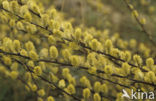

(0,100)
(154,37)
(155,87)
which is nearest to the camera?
(155,87)

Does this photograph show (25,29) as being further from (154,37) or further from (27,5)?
(154,37)

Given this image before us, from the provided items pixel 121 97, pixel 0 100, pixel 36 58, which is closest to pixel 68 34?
pixel 36 58

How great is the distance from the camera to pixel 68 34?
0.85 m

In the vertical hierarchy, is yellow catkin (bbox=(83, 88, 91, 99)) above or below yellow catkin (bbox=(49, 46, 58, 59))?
below

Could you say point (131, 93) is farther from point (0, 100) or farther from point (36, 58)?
point (0, 100)

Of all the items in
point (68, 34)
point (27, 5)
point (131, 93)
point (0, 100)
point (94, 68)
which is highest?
point (27, 5)

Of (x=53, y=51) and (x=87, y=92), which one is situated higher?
(x=53, y=51)

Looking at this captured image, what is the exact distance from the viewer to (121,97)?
93cm

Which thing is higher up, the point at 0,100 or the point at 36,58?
the point at 36,58

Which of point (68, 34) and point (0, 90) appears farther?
point (0, 90)

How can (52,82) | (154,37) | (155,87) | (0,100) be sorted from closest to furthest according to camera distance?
(155,87) → (52,82) → (0,100) → (154,37)

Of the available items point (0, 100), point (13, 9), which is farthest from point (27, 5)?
point (0, 100)

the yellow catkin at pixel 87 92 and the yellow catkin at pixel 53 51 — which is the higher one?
the yellow catkin at pixel 53 51

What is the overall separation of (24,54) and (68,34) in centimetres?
20
